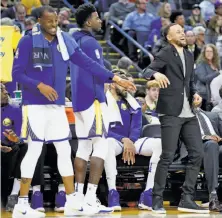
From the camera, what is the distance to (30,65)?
8.95 metres

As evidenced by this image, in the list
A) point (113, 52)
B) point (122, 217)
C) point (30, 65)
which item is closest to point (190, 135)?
point (122, 217)

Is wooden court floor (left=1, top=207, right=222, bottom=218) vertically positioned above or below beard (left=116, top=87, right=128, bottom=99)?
below

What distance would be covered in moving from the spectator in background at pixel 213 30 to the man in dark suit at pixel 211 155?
6136 mm

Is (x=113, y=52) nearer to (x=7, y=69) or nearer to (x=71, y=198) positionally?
(x=7, y=69)

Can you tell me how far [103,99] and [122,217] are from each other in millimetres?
1250

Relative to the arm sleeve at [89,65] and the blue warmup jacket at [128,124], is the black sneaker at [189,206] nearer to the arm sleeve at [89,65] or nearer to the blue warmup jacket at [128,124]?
the blue warmup jacket at [128,124]

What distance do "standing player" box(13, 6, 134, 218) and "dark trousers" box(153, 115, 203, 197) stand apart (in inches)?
40.5

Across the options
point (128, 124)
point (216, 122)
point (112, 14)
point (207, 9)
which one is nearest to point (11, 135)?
point (128, 124)

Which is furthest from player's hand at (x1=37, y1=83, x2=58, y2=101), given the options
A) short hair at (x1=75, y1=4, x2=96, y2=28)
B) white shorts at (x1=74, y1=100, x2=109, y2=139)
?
short hair at (x1=75, y1=4, x2=96, y2=28)

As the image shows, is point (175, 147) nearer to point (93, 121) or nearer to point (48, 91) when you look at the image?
point (93, 121)

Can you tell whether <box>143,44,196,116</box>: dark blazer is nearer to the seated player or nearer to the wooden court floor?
the seated player

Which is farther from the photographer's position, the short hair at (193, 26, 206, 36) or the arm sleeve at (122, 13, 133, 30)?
the arm sleeve at (122, 13, 133, 30)

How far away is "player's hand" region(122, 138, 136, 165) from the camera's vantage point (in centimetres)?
1041

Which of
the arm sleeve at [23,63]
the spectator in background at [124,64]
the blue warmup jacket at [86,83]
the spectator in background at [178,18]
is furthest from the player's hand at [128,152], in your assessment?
the spectator in background at [178,18]
